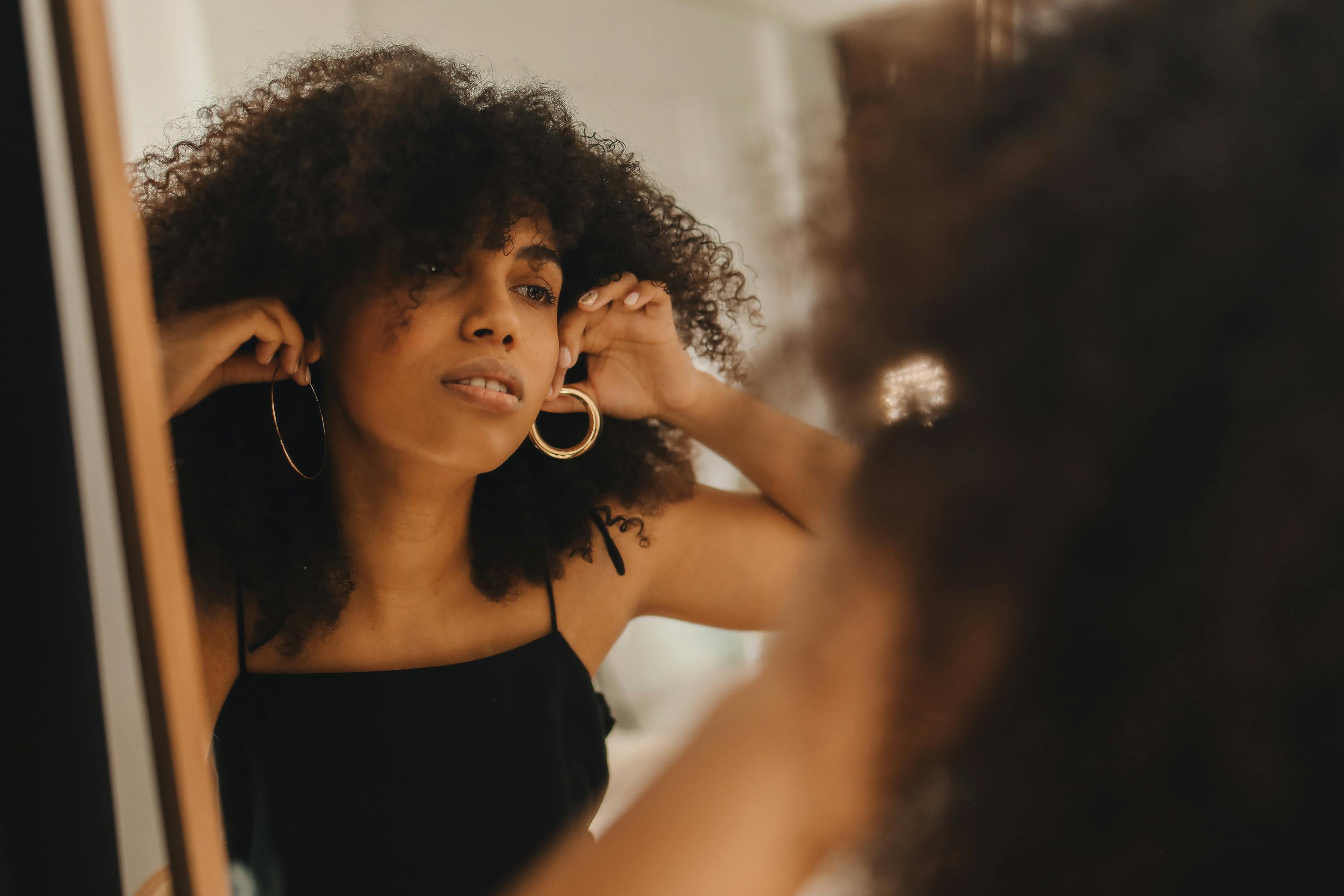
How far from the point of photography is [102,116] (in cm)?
54

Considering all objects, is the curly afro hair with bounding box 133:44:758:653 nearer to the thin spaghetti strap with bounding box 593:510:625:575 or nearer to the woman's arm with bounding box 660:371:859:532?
the woman's arm with bounding box 660:371:859:532

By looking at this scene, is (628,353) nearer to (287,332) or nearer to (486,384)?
(486,384)

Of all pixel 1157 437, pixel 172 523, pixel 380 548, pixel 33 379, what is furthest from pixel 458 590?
pixel 1157 437

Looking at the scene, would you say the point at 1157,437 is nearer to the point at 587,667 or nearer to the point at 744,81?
the point at 744,81

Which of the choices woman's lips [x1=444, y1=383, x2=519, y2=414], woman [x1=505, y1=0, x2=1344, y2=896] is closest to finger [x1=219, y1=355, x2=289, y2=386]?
woman's lips [x1=444, y1=383, x2=519, y2=414]

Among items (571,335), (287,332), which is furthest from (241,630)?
(571,335)

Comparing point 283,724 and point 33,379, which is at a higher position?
point 33,379

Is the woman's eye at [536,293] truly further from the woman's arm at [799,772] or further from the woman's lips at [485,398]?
the woman's arm at [799,772]

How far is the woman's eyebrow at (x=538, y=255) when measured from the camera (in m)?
0.65

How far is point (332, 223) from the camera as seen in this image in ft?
1.99

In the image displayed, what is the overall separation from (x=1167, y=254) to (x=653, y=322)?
377mm

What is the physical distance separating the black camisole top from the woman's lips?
0.23m

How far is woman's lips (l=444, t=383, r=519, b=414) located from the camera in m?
0.63

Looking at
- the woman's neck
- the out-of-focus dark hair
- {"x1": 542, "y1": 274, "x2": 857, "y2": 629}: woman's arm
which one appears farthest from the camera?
the woman's neck
